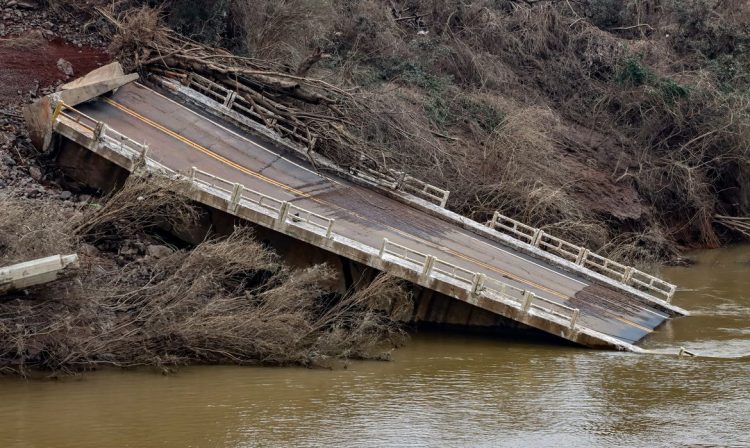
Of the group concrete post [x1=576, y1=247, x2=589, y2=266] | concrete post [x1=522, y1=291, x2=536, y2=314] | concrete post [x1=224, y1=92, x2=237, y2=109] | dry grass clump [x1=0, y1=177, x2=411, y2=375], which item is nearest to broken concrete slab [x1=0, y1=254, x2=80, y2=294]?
dry grass clump [x1=0, y1=177, x2=411, y2=375]

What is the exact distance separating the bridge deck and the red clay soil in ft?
6.97

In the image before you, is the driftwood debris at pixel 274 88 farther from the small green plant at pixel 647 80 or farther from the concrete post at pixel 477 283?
the small green plant at pixel 647 80

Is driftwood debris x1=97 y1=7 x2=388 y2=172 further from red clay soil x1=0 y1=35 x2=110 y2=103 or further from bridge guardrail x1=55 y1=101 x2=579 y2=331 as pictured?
bridge guardrail x1=55 y1=101 x2=579 y2=331

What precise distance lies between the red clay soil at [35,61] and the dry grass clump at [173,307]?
7.60 meters

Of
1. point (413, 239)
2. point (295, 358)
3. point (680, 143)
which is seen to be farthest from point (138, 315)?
point (680, 143)

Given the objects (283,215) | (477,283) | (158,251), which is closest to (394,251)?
(477,283)

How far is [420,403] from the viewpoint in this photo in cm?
1916

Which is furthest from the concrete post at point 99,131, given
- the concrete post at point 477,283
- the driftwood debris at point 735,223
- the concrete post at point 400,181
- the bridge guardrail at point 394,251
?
the driftwood debris at point 735,223

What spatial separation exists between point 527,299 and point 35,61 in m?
16.8

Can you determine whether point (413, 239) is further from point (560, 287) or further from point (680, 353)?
point (680, 353)

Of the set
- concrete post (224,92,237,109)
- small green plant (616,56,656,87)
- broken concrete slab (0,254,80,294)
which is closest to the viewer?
broken concrete slab (0,254,80,294)

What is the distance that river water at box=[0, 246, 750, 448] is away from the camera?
56.2 feet

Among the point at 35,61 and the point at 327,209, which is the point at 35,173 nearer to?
the point at 35,61

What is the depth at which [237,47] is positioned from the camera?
35688 mm
